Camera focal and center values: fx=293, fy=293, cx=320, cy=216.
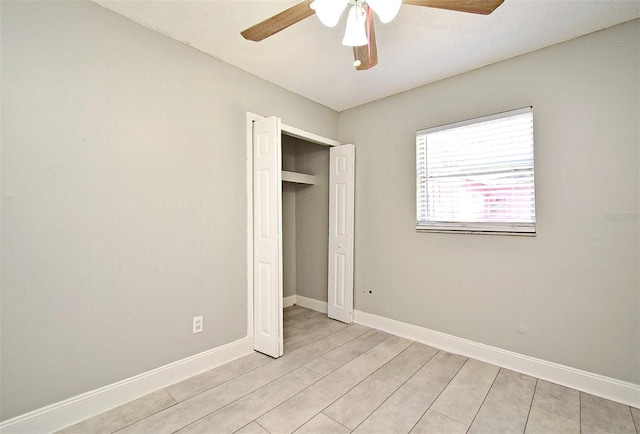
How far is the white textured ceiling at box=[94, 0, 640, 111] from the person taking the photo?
1859 mm

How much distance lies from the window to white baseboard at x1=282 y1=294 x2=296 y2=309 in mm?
2101

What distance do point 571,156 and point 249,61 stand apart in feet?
8.69

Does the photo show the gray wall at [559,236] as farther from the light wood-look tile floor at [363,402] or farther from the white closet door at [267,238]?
the white closet door at [267,238]

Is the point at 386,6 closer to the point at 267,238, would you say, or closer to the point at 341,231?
the point at 267,238

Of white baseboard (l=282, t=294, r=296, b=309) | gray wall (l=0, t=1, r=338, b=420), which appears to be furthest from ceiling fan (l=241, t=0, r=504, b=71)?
white baseboard (l=282, t=294, r=296, b=309)

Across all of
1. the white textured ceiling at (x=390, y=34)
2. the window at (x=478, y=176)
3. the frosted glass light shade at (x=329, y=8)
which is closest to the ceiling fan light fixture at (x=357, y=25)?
the frosted glass light shade at (x=329, y=8)

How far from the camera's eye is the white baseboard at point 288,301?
4.06 metres

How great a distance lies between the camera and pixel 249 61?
99.0 inches

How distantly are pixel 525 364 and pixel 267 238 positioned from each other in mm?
2349

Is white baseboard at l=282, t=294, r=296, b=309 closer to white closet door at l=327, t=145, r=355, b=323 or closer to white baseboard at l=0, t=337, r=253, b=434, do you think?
white closet door at l=327, t=145, r=355, b=323

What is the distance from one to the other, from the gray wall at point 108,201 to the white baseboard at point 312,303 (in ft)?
4.74

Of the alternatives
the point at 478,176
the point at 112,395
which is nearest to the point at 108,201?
the point at 112,395

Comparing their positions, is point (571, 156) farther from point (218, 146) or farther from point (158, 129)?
point (158, 129)

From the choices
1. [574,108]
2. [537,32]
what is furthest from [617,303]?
[537,32]
